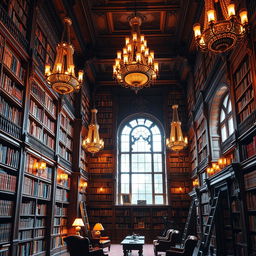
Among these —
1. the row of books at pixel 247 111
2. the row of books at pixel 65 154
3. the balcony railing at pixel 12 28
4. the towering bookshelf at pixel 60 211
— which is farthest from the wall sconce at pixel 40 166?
the row of books at pixel 247 111

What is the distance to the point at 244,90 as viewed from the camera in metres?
6.71

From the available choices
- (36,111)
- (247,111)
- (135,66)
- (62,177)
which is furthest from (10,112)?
(247,111)

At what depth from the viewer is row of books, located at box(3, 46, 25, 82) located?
617 cm

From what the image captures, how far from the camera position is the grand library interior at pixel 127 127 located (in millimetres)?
6207

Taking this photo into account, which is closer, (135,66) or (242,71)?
(135,66)

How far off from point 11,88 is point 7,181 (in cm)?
197

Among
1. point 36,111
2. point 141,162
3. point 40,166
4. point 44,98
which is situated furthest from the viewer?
point 141,162

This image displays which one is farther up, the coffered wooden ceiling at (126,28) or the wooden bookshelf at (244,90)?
the coffered wooden ceiling at (126,28)

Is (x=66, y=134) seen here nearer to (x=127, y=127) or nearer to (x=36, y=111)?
(x=36, y=111)

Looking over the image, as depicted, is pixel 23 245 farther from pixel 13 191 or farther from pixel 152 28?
pixel 152 28

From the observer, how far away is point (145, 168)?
14.5 metres

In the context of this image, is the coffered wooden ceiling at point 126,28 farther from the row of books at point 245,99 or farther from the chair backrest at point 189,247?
the chair backrest at point 189,247

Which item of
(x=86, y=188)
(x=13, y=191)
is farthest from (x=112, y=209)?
(x=13, y=191)

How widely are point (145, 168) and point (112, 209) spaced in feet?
8.43
